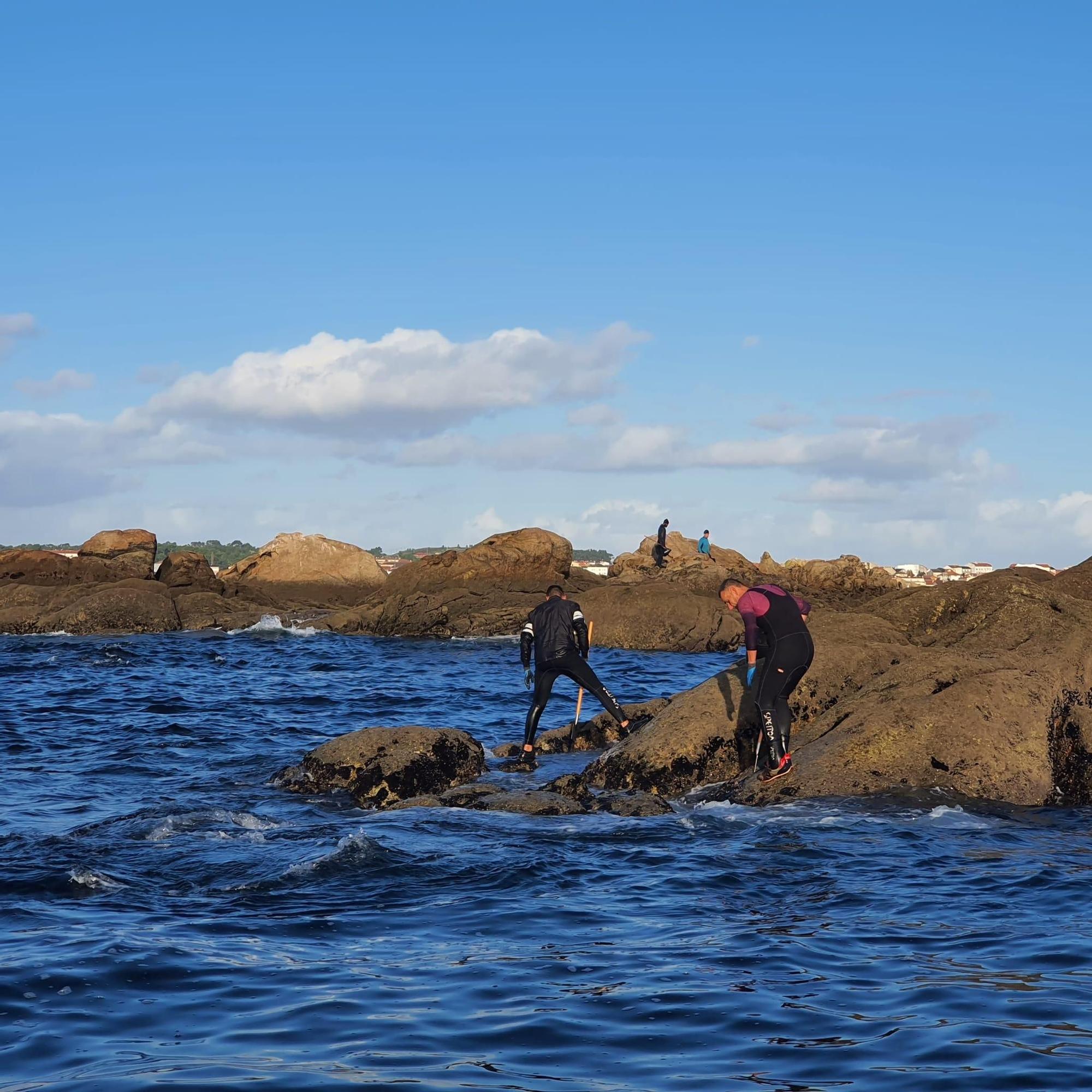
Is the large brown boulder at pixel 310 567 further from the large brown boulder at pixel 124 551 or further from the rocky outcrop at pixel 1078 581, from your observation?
the rocky outcrop at pixel 1078 581

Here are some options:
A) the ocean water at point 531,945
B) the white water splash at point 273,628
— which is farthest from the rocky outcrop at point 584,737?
the white water splash at point 273,628

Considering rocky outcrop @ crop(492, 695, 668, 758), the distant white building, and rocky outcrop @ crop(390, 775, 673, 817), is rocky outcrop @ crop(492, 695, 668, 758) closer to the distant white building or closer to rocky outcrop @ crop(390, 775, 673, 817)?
rocky outcrop @ crop(390, 775, 673, 817)

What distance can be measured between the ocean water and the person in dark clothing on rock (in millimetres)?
39100

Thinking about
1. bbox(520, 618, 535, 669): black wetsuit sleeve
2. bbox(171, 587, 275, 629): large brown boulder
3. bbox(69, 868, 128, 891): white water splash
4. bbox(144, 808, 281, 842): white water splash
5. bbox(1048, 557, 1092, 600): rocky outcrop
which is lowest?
bbox(69, 868, 128, 891): white water splash

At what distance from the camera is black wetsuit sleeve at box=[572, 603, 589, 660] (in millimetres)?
16359

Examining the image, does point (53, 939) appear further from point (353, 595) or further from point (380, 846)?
point (353, 595)

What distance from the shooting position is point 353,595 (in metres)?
54.8

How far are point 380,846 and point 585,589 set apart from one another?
39144 millimetres

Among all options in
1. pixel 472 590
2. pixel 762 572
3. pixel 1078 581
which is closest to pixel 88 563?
pixel 472 590

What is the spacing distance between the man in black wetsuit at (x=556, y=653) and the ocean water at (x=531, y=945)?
3608 mm

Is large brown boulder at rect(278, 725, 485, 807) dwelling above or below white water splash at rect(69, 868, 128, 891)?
above

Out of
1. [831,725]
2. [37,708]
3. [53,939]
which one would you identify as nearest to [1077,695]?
[831,725]

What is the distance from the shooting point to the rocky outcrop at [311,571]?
5428cm

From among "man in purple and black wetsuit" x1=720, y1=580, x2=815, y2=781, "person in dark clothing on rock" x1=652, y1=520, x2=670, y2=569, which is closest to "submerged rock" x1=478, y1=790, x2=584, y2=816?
"man in purple and black wetsuit" x1=720, y1=580, x2=815, y2=781
